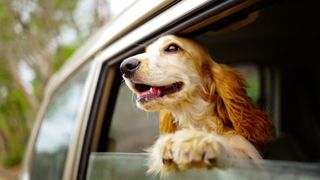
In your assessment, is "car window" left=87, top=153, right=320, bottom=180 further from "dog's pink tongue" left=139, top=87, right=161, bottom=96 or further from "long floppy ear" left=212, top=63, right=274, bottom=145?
"dog's pink tongue" left=139, top=87, right=161, bottom=96

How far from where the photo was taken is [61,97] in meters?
3.74

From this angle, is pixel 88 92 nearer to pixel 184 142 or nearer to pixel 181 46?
pixel 181 46

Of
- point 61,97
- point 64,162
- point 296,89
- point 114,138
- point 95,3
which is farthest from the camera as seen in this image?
point 95,3

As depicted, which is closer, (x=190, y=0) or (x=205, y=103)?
(x=205, y=103)

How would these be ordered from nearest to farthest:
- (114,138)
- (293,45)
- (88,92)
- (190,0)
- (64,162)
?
(190,0), (114,138), (88,92), (64,162), (293,45)

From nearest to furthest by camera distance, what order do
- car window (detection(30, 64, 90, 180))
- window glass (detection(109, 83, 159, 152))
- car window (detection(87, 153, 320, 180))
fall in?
1. car window (detection(87, 153, 320, 180))
2. window glass (detection(109, 83, 159, 152))
3. car window (detection(30, 64, 90, 180))

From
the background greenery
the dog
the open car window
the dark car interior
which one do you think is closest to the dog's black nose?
the dog

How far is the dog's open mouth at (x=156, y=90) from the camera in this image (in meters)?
1.40

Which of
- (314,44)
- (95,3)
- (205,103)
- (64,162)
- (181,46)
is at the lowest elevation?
(64,162)

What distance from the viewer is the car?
1482 mm

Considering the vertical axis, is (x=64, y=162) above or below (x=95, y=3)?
below

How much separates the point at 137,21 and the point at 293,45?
2.74 meters

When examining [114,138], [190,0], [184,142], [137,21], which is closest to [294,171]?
[184,142]

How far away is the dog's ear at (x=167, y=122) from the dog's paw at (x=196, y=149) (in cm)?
13
